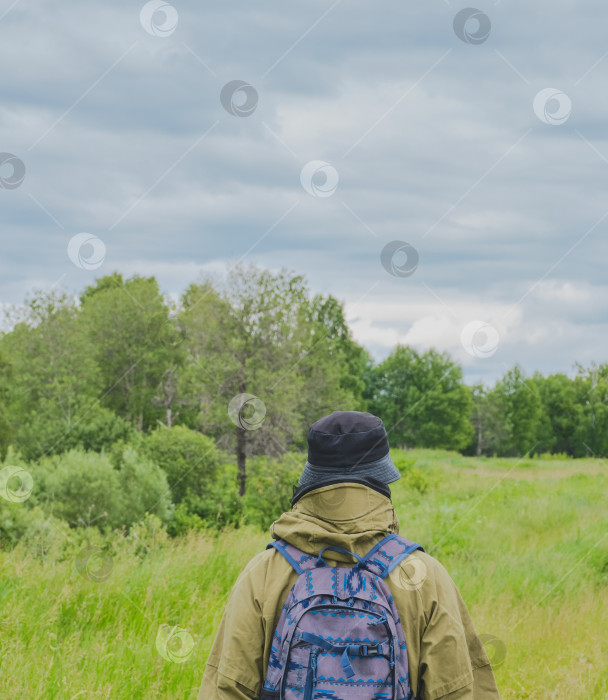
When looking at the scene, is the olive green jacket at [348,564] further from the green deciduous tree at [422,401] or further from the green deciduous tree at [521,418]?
the green deciduous tree at [521,418]

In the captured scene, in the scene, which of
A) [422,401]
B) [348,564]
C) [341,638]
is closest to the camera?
[341,638]

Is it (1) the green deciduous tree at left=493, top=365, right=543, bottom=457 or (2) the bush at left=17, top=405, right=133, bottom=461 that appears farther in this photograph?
(1) the green deciduous tree at left=493, top=365, right=543, bottom=457

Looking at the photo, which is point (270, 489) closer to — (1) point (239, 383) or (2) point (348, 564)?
(1) point (239, 383)

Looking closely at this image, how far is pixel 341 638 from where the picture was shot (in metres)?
2.02

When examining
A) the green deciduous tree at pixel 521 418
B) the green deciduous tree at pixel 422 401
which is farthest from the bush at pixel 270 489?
the green deciduous tree at pixel 521 418

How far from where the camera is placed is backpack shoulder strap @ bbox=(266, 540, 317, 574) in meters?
2.10

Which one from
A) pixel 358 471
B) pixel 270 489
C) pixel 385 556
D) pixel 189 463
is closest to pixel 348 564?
pixel 385 556

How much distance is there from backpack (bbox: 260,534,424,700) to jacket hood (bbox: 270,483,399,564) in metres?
0.04

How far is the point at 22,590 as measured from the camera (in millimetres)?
5008

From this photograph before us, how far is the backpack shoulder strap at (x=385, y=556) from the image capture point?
207cm

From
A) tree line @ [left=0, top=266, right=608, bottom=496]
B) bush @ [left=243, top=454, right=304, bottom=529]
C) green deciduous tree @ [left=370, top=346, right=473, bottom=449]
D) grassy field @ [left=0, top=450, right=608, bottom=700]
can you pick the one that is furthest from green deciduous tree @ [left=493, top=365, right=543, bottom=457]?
grassy field @ [left=0, top=450, right=608, bottom=700]

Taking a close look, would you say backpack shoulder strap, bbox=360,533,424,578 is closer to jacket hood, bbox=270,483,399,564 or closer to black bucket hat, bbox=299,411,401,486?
jacket hood, bbox=270,483,399,564

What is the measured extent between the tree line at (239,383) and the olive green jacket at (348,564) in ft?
79.1

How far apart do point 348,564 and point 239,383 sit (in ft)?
90.8
